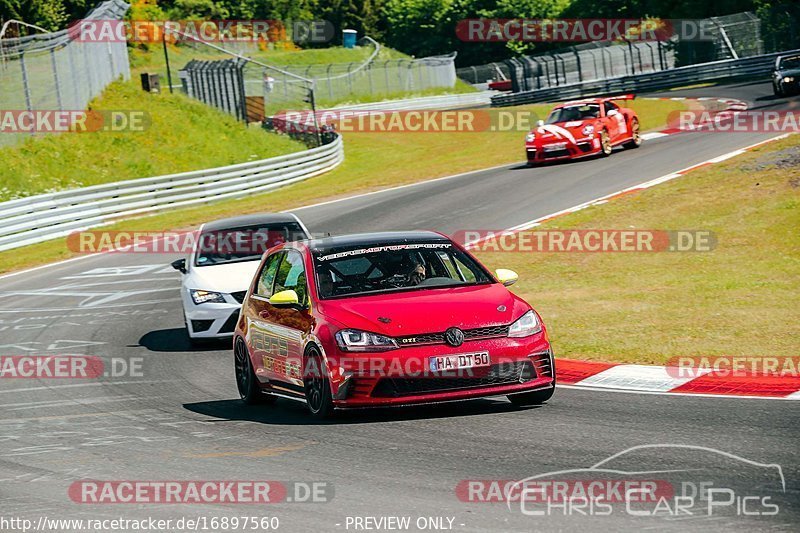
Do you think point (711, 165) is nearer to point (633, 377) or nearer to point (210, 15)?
point (633, 377)

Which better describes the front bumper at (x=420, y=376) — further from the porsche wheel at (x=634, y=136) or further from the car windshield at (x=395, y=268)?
the porsche wheel at (x=634, y=136)

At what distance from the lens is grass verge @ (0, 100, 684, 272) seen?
95.3ft

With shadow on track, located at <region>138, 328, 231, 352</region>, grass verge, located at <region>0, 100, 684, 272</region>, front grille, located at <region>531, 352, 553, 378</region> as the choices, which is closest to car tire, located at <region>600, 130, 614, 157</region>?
grass verge, located at <region>0, 100, 684, 272</region>

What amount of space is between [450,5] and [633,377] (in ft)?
360

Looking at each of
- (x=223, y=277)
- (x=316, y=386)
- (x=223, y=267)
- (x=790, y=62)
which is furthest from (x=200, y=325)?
(x=790, y=62)

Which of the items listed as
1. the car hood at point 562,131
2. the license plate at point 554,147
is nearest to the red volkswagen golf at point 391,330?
the car hood at point 562,131

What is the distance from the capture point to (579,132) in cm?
2986

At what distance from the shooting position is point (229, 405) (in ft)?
35.0

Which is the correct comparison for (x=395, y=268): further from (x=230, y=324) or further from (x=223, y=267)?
(x=223, y=267)

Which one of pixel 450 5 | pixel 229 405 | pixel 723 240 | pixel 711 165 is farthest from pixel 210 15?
pixel 229 405

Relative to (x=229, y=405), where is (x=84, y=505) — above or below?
above

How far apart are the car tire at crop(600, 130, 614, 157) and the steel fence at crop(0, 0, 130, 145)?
50.3 ft

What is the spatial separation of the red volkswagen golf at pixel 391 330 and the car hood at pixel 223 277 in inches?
157

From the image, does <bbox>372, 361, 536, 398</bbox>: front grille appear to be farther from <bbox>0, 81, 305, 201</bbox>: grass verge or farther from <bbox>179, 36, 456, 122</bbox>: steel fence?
<bbox>179, 36, 456, 122</bbox>: steel fence
